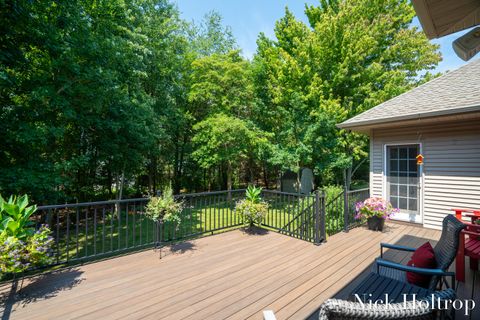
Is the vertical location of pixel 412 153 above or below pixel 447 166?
above

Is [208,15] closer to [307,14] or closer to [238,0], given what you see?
[238,0]

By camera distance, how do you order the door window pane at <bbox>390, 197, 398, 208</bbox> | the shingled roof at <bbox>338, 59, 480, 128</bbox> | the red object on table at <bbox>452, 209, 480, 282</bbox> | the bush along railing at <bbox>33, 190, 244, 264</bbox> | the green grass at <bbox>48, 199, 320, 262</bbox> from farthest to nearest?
the door window pane at <bbox>390, 197, 398, 208</bbox>, the shingled roof at <bbox>338, 59, 480, 128</bbox>, the green grass at <bbox>48, 199, 320, 262</bbox>, the bush along railing at <bbox>33, 190, 244, 264</bbox>, the red object on table at <bbox>452, 209, 480, 282</bbox>

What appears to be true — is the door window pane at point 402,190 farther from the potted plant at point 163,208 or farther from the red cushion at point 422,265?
the potted plant at point 163,208

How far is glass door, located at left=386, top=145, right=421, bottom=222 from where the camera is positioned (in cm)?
561

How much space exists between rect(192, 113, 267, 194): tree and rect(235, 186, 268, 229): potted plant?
464 cm

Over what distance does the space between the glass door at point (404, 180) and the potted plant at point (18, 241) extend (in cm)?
695

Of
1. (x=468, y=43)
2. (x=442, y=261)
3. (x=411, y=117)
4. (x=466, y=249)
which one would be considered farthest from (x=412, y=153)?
(x=442, y=261)

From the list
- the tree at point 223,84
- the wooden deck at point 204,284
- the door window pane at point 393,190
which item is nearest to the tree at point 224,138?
the tree at point 223,84

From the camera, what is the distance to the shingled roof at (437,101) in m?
4.51

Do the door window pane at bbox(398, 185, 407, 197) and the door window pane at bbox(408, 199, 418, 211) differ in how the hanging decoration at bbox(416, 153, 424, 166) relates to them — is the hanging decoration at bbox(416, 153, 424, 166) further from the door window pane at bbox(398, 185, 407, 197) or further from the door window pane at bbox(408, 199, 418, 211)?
the door window pane at bbox(408, 199, 418, 211)

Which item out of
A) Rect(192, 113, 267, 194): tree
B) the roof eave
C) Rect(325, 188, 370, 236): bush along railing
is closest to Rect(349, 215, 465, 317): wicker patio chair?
Rect(325, 188, 370, 236): bush along railing

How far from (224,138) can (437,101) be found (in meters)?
6.61

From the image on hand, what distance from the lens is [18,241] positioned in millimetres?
2434

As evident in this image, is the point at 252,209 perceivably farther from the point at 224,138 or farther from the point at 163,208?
the point at 224,138
